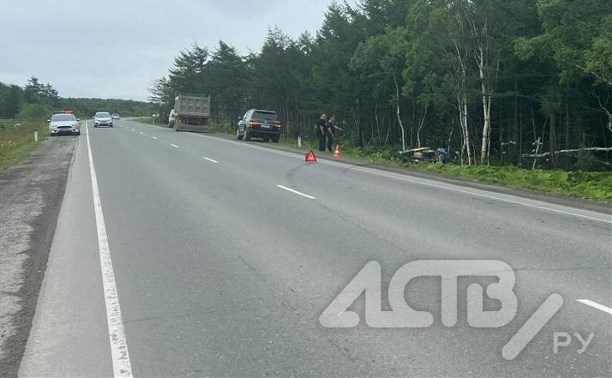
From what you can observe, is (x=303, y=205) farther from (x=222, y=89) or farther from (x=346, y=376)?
(x=222, y=89)

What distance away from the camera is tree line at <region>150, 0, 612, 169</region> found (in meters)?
21.8

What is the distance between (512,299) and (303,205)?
6.65 metres

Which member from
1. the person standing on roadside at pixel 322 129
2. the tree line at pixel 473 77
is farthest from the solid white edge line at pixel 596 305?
the person standing on roadside at pixel 322 129

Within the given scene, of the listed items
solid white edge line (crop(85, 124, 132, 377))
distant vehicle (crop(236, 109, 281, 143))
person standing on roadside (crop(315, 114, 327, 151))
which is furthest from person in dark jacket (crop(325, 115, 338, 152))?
solid white edge line (crop(85, 124, 132, 377))

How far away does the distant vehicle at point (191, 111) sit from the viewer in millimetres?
52469

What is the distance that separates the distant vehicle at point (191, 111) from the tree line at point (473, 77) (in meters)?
8.60

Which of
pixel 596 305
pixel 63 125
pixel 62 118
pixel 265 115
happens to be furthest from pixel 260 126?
pixel 596 305

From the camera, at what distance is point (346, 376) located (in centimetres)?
409

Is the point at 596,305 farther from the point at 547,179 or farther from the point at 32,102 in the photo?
the point at 32,102

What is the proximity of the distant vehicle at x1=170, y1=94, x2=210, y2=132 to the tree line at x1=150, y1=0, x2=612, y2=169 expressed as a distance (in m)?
8.60

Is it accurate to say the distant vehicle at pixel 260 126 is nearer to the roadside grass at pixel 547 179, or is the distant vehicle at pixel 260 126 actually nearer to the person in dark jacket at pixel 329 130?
the person in dark jacket at pixel 329 130

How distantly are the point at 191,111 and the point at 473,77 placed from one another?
30.3 m

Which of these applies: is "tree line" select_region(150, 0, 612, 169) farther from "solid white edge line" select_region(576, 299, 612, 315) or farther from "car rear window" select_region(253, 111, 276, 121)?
"solid white edge line" select_region(576, 299, 612, 315)

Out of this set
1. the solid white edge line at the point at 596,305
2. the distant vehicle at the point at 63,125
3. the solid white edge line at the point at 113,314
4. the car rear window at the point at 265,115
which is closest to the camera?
the solid white edge line at the point at 113,314
